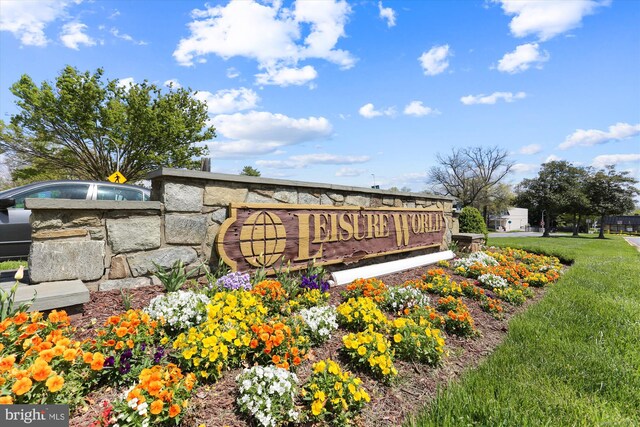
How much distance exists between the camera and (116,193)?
555 centimetres

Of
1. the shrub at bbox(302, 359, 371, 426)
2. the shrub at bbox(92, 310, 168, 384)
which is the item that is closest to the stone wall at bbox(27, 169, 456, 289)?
the shrub at bbox(92, 310, 168, 384)

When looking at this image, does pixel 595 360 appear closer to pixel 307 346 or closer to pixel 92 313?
pixel 307 346

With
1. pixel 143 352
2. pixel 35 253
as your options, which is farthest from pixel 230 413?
pixel 35 253

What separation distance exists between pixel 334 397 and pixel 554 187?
34110mm

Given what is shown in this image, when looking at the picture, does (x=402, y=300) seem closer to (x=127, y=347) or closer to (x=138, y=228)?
(x=127, y=347)

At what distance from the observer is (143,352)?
6.67ft

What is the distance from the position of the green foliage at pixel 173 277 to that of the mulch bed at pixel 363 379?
0.15 metres

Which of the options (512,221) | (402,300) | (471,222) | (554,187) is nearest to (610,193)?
(554,187)

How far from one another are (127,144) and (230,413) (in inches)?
769

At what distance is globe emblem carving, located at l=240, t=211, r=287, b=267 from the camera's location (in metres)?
3.71

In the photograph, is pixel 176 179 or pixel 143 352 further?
pixel 176 179

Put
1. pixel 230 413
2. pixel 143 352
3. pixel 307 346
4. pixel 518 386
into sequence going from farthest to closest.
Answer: pixel 307 346 < pixel 518 386 < pixel 143 352 < pixel 230 413

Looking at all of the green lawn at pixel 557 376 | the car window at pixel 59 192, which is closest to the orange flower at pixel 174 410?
the green lawn at pixel 557 376

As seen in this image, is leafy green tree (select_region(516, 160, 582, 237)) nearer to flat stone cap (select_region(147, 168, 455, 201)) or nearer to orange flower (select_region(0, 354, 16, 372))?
flat stone cap (select_region(147, 168, 455, 201))
